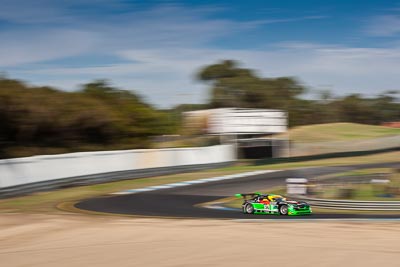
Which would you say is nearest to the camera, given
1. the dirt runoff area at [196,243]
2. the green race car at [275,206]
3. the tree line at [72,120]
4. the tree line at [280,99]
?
the dirt runoff area at [196,243]

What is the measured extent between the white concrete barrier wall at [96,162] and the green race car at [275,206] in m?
10.6

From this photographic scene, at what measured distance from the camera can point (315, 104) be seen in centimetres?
10962

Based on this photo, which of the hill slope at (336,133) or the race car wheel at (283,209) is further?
the hill slope at (336,133)

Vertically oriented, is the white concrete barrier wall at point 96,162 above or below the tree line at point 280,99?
below

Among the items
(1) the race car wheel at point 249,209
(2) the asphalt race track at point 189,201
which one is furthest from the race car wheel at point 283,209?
(1) the race car wheel at point 249,209

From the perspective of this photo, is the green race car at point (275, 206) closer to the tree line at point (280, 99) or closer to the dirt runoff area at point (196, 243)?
the dirt runoff area at point (196, 243)

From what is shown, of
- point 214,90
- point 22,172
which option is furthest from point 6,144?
point 214,90

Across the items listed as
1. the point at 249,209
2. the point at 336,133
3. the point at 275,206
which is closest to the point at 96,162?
the point at 249,209

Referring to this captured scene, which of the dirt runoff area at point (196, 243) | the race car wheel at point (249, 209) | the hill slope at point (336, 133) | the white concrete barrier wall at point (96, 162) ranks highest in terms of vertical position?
the hill slope at point (336, 133)

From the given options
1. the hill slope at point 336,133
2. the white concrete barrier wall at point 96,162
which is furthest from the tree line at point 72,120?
the hill slope at point 336,133

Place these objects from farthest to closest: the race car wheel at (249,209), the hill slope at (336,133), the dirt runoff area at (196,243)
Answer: the hill slope at (336,133), the race car wheel at (249,209), the dirt runoff area at (196,243)

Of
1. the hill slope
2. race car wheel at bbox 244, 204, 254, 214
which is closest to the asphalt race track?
race car wheel at bbox 244, 204, 254, 214

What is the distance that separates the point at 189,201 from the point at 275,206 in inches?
229

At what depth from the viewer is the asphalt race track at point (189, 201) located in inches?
725
